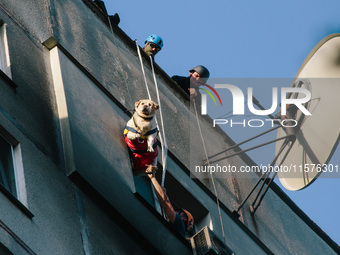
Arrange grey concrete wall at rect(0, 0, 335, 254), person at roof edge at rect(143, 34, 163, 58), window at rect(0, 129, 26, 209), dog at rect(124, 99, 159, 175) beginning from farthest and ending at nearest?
person at roof edge at rect(143, 34, 163, 58), dog at rect(124, 99, 159, 175), grey concrete wall at rect(0, 0, 335, 254), window at rect(0, 129, 26, 209)

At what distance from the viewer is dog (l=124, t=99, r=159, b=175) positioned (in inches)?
524

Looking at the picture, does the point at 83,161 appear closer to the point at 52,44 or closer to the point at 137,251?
the point at 137,251

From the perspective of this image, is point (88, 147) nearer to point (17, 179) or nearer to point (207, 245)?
point (17, 179)

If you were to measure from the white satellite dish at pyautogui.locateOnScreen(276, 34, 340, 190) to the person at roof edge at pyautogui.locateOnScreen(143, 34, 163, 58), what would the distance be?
11.1ft

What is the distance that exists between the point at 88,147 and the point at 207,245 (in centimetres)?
218

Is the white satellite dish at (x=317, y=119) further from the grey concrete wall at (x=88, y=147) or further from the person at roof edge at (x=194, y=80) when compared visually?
the person at roof edge at (x=194, y=80)

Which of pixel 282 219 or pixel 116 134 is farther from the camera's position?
pixel 282 219

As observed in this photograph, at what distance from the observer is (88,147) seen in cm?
1216

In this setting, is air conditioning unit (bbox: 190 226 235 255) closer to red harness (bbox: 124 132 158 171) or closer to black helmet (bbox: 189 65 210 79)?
red harness (bbox: 124 132 158 171)

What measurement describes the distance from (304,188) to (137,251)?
21.8 ft

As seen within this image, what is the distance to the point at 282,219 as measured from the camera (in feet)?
61.5

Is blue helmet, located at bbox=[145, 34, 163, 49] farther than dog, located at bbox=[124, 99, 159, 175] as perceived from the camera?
Yes

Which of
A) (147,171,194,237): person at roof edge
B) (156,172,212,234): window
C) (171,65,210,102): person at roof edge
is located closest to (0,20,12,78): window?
(147,171,194,237): person at roof edge

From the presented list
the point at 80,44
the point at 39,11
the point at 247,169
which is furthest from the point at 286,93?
the point at 39,11
